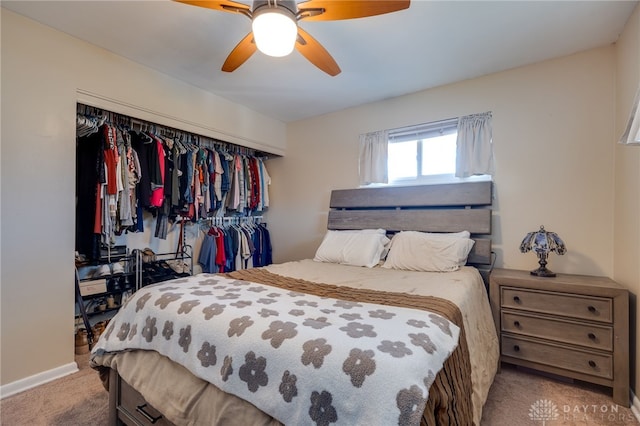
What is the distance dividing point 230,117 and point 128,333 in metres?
2.57

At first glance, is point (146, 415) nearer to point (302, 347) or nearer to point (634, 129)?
point (302, 347)

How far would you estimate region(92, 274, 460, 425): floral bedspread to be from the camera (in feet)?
2.72

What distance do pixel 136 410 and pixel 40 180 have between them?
5.74ft

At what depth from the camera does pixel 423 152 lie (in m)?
3.11

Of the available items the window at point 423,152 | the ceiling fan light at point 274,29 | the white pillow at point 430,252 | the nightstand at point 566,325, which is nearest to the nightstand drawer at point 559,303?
the nightstand at point 566,325

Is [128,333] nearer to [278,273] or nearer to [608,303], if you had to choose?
[278,273]

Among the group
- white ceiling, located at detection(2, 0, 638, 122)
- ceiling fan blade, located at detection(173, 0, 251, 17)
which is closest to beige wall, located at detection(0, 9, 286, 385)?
white ceiling, located at detection(2, 0, 638, 122)

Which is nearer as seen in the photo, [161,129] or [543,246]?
[543,246]

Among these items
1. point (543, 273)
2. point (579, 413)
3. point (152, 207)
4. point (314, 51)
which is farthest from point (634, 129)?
point (152, 207)

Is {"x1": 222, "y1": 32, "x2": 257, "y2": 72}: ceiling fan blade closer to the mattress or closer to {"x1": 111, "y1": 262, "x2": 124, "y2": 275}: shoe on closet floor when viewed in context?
the mattress

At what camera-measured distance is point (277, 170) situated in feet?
14.1

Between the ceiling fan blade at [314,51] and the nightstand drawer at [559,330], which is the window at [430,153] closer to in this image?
the nightstand drawer at [559,330]

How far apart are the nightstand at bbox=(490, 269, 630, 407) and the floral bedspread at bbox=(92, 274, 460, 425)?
50.4 inches

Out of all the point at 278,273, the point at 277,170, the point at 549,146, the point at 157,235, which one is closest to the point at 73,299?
the point at 157,235
